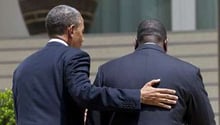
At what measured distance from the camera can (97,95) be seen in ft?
12.8

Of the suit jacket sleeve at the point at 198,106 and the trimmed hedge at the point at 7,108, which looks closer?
the suit jacket sleeve at the point at 198,106

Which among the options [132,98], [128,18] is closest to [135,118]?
[132,98]

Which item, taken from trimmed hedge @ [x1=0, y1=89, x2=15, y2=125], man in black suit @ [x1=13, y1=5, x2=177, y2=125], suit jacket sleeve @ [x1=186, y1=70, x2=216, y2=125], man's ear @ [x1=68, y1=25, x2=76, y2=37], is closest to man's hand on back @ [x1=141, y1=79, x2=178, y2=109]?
man in black suit @ [x1=13, y1=5, x2=177, y2=125]

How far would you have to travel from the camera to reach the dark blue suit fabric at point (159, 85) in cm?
397

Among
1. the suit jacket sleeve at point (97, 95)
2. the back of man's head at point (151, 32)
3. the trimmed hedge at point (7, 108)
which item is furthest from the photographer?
the trimmed hedge at point (7, 108)

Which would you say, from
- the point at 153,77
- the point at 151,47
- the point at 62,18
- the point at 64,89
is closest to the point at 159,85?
the point at 153,77

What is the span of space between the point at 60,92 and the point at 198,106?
0.71 m

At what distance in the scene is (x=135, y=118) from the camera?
3.97 meters

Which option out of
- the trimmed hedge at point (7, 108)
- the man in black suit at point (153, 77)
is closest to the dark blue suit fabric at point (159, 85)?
the man in black suit at point (153, 77)

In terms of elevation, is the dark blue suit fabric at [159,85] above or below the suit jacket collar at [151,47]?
below

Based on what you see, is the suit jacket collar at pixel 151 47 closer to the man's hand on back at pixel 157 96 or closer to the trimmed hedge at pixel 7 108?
the man's hand on back at pixel 157 96

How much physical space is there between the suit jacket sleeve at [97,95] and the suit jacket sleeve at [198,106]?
0.29 meters

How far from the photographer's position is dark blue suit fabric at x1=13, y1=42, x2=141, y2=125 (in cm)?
392

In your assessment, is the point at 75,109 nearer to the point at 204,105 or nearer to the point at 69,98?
the point at 69,98
